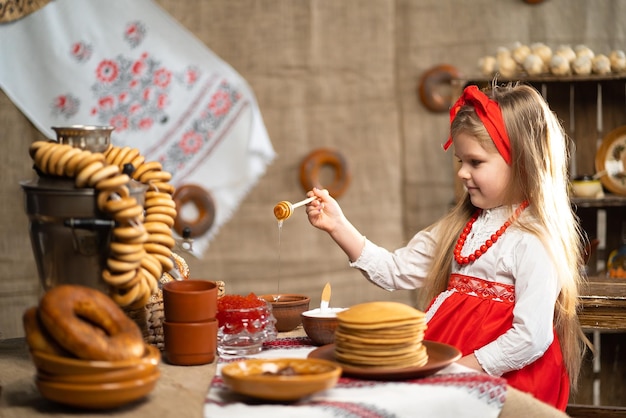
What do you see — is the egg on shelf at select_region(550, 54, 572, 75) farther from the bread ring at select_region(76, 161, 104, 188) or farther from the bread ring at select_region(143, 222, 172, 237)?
the bread ring at select_region(76, 161, 104, 188)

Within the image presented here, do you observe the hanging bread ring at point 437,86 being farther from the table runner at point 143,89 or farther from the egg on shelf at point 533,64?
the table runner at point 143,89

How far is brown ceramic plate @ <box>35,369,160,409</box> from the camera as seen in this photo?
51.4 inches

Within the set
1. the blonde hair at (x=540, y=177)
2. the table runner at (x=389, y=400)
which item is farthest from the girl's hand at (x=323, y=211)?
the table runner at (x=389, y=400)

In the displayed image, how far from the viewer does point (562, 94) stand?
158 inches

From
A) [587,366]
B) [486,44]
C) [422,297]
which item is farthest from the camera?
[486,44]

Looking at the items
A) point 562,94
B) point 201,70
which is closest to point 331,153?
point 201,70

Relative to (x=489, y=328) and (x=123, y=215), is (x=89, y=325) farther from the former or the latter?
(x=489, y=328)

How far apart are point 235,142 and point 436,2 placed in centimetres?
116

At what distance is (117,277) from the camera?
152 cm

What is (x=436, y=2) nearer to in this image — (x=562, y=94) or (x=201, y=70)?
(x=562, y=94)

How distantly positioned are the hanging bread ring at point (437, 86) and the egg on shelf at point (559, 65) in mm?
566

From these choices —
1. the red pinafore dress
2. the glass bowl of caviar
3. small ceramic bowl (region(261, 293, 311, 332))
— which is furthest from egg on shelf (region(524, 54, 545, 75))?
the glass bowl of caviar

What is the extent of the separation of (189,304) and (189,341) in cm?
7

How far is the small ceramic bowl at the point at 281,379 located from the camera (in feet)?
4.47
